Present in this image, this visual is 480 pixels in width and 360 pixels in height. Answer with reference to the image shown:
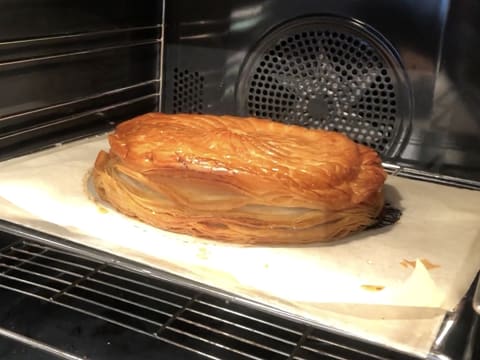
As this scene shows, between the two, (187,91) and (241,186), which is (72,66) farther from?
(241,186)

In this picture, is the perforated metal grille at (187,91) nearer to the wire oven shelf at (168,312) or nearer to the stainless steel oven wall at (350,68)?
the stainless steel oven wall at (350,68)

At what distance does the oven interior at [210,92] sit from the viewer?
73 cm

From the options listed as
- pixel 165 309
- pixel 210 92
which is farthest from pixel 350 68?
pixel 165 309

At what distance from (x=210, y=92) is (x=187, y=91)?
2.3 inches

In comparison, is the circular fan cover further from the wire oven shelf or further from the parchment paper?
the wire oven shelf

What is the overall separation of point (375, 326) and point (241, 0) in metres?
0.70

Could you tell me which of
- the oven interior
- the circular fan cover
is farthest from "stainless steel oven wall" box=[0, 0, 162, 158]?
the circular fan cover

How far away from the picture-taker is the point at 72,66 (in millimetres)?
1094

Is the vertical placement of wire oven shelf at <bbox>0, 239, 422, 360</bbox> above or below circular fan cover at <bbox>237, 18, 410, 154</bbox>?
below

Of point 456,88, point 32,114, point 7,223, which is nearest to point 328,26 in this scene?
Answer: point 456,88

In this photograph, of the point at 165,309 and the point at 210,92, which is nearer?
the point at 165,309

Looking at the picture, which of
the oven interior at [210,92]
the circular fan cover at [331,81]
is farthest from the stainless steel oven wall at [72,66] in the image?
the circular fan cover at [331,81]

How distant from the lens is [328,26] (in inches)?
42.7

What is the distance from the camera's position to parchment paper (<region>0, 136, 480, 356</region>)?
64cm
